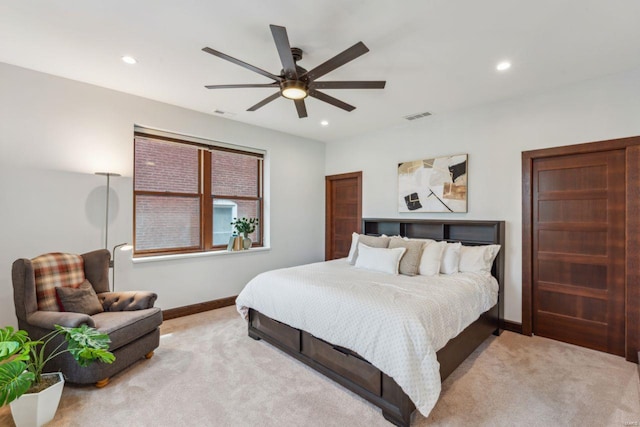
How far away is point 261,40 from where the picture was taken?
7.64 ft

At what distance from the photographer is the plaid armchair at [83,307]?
2246 mm

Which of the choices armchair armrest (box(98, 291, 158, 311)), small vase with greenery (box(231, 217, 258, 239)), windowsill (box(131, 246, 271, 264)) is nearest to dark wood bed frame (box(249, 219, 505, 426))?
armchair armrest (box(98, 291, 158, 311))

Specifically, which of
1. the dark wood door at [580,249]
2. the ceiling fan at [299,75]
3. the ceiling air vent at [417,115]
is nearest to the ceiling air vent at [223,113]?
the ceiling fan at [299,75]

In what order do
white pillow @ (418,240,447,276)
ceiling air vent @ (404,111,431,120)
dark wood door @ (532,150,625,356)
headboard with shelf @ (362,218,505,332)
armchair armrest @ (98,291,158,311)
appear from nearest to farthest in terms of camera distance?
1. armchair armrest @ (98,291,158,311)
2. dark wood door @ (532,150,625,356)
3. white pillow @ (418,240,447,276)
4. headboard with shelf @ (362,218,505,332)
5. ceiling air vent @ (404,111,431,120)

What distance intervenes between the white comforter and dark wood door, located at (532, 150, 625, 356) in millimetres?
640

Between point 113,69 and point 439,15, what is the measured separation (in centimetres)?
298

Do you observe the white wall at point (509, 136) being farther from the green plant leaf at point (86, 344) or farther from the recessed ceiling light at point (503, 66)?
the green plant leaf at point (86, 344)

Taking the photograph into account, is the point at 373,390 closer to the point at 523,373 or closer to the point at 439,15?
the point at 523,373

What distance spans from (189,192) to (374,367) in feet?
11.1

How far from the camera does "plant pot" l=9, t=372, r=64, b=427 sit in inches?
68.9

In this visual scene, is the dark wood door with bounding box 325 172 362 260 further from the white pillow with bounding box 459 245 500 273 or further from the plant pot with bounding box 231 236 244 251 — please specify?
the white pillow with bounding box 459 245 500 273

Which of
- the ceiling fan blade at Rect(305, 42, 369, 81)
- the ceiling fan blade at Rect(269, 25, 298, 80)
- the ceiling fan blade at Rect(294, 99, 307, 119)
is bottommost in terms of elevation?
the ceiling fan blade at Rect(294, 99, 307, 119)

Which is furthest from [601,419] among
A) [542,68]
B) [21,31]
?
[21,31]

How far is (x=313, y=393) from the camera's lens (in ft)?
7.37
